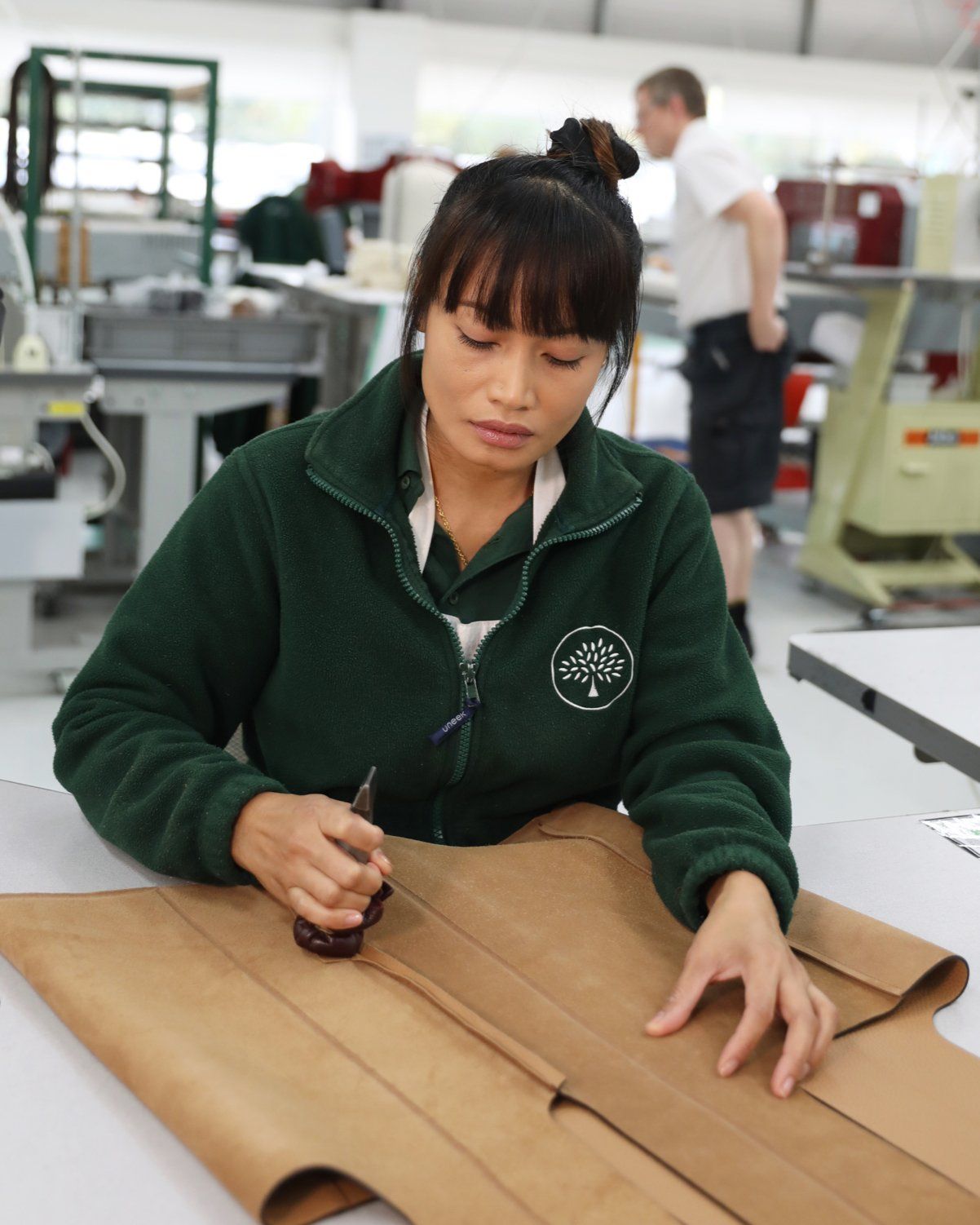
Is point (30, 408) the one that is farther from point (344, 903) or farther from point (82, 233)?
point (344, 903)

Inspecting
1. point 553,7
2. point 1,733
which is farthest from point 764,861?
point 553,7

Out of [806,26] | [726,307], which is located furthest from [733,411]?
[806,26]

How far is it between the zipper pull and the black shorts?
8.67 ft

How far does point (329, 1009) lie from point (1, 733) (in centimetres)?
234

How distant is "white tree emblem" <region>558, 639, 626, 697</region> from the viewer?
107 cm

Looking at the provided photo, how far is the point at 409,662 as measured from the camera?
3.44 feet

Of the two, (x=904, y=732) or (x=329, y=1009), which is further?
(x=904, y=732)

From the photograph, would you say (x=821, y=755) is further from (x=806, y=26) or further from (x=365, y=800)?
(x=806, y=26)

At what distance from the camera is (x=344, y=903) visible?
2.73 ft

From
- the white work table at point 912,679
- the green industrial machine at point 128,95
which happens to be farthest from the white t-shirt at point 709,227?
the white work table at point 912,679

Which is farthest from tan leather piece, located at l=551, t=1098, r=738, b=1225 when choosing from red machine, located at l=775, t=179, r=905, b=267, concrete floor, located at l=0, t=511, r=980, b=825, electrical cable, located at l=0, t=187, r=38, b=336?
red machine, located at l=775, t=179, r=905, b=267

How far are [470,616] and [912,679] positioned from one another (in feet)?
1.96

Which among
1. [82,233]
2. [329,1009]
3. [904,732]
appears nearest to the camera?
[329,1009]

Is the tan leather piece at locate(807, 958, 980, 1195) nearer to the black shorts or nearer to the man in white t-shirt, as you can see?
the man in white t-shirt
